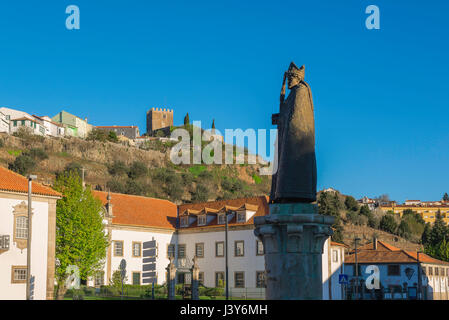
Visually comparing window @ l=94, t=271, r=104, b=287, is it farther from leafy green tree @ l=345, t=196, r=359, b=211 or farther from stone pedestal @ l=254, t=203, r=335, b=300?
leafy green tree @ l=345, t=196, r=359, b=211

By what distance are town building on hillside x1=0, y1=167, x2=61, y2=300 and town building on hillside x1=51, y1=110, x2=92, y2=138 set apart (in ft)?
310

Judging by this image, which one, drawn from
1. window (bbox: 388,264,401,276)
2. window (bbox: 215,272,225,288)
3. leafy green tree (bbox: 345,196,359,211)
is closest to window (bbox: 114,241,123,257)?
window (bbox: 215,272,225,288)

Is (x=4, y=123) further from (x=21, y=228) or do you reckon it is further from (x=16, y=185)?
(x=21, y=228)

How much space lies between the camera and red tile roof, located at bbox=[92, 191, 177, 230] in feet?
171

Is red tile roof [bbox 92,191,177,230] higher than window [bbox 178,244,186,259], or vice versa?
red tile roof [bbox 92,191,177,230]

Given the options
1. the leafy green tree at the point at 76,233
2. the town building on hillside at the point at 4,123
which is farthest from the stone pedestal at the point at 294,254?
the town building on hillside at the point at 4,123

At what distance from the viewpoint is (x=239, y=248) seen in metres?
50.4

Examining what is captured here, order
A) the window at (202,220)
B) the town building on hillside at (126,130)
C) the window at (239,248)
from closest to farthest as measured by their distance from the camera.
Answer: the window at (239,248) → the window at (202,220) → the town building on hillside at (126,130)

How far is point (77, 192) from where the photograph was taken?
4194 centimetres

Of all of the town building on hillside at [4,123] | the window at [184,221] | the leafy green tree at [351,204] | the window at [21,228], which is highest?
the town building on hillside at [4,123]

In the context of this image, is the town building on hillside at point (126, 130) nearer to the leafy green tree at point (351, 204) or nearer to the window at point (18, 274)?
the leafy green tree at point (351, 204)

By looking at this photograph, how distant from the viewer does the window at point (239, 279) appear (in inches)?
1955

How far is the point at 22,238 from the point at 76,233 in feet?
20.1
